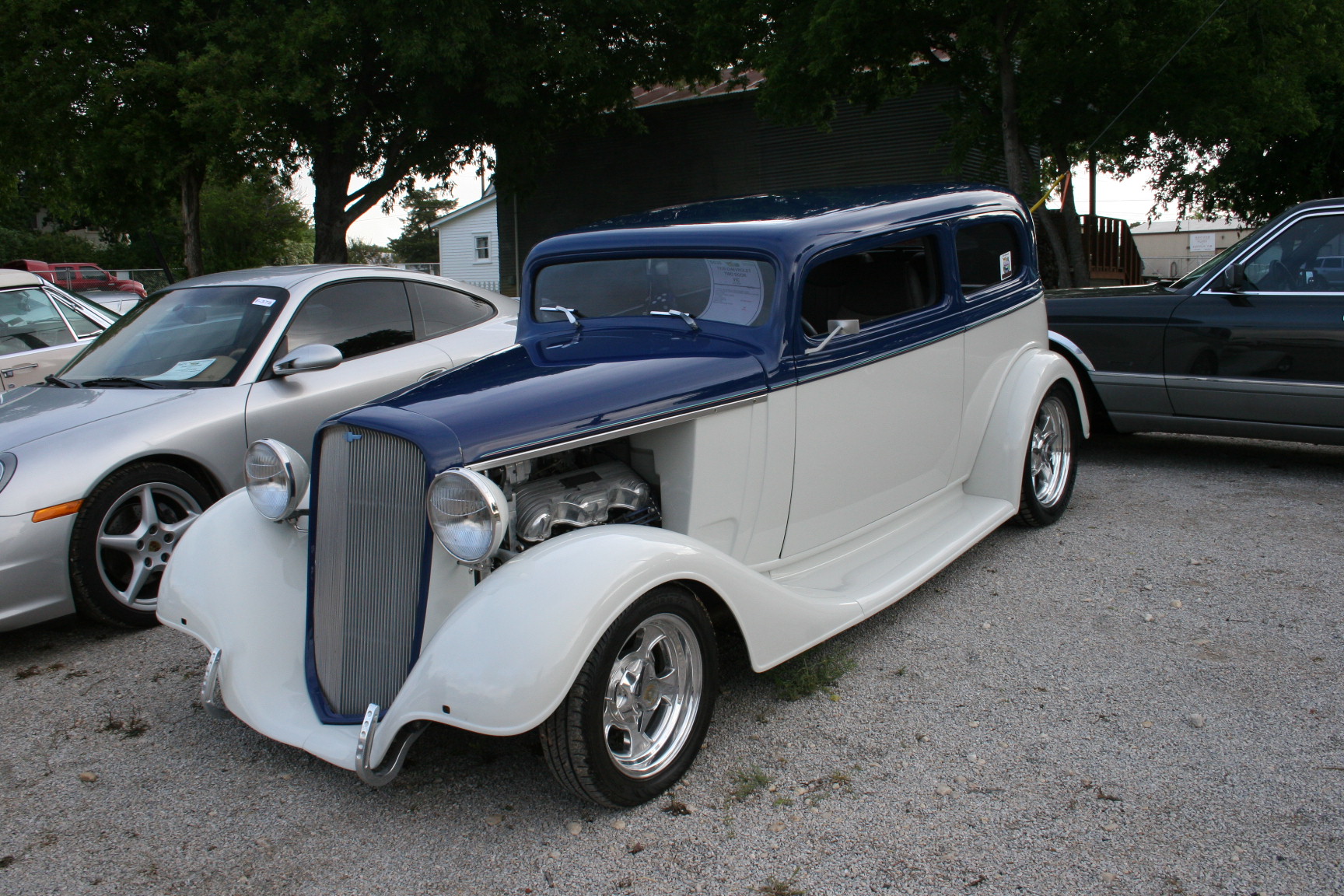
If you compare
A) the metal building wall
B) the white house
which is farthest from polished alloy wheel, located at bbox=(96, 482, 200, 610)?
the white house

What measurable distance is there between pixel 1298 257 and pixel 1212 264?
1.73ft

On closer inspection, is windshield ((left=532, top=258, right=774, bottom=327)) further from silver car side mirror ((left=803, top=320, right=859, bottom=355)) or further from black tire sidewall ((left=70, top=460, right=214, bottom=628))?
black tire sidewall ((left=70, top=460, right=214, bottom=628))

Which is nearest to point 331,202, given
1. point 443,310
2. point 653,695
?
point 443,310

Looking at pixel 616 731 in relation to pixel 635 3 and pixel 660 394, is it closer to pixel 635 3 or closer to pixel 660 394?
pixel 660 394

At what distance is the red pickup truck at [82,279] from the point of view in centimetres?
2334

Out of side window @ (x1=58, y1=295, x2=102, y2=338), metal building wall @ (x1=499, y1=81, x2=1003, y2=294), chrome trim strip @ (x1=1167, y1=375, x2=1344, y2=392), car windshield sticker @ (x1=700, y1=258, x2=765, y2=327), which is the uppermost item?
metal building wall @ (x1=499, y1=81, x2=1003, y2=294)

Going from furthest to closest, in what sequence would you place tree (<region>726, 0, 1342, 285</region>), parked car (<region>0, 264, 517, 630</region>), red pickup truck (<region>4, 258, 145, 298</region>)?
1. red pickup truck (<region>4, 258, 145, 298</region>)
2. tree (<region>726, 0, 1342, 285</region>)
3. parked car (<region>0, 264, 517, 630</region>)

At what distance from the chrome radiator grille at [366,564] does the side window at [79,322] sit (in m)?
5.36

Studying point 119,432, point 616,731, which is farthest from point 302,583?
point 119,432

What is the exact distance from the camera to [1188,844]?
253 cm

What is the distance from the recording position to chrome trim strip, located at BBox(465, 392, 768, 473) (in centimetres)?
277

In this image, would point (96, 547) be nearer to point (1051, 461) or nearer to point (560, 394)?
point (560, 394)

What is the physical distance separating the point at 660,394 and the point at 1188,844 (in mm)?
1973

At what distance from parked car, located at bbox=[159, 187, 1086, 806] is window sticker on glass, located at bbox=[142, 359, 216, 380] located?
1539 millimetres
